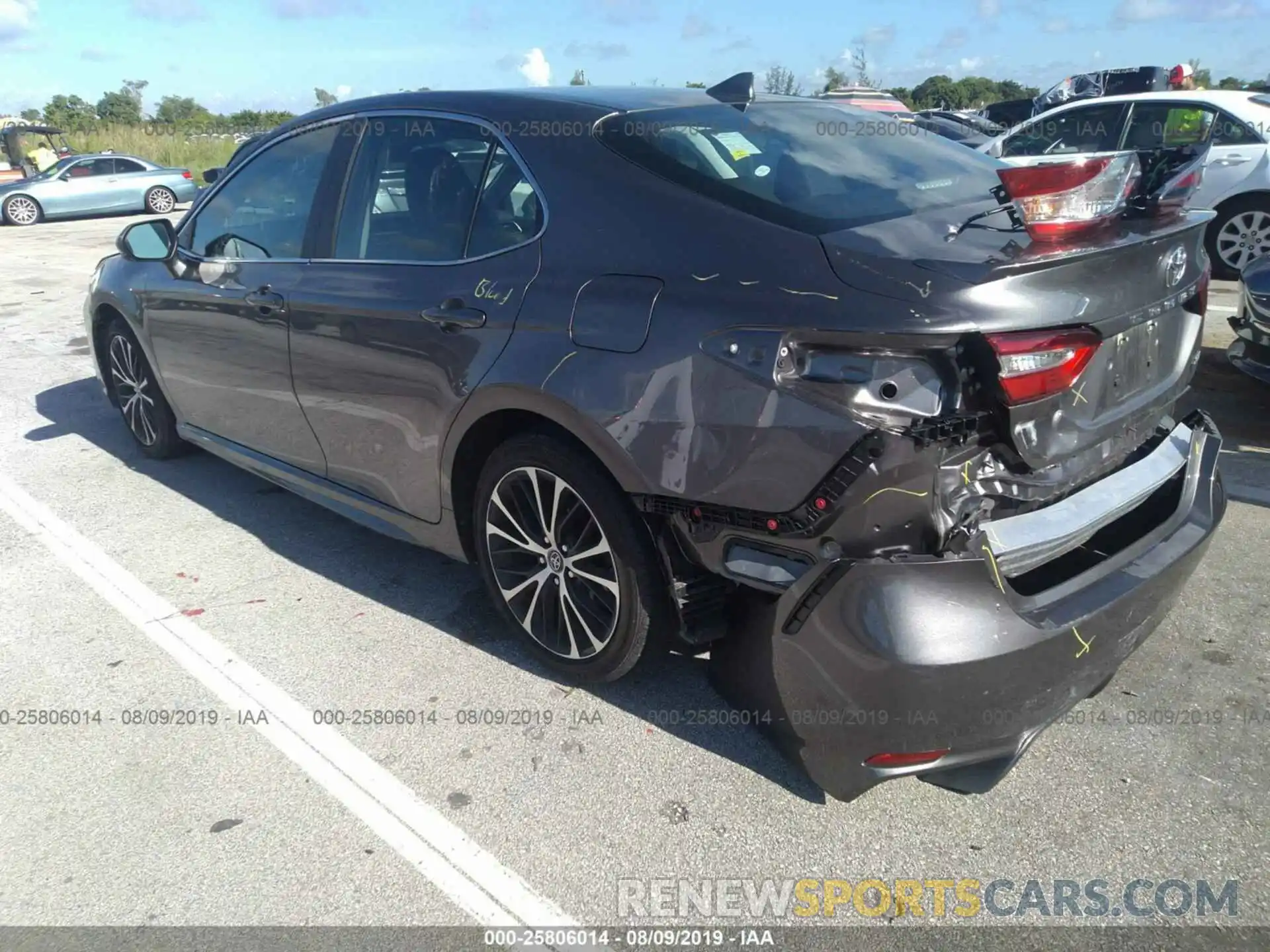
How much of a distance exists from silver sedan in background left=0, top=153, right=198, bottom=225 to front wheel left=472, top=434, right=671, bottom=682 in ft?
72.3

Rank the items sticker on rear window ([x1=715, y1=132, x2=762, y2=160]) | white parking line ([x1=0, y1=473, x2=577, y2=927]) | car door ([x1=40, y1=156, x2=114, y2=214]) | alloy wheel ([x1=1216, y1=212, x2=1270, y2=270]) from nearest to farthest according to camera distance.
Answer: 1. white parking line ([x1=0, y1=473, x2=577, y2=927])
2. sticker on rear window ([x1=715, y1=132, x2=762, y2=160])
3. alloy wheel ([x1=1216, y1=212, x2=1270, y2=270])
4. car door ([x1=40, y1=156, x2=114, y2=214])

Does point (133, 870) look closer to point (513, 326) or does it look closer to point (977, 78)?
point (513, 326)

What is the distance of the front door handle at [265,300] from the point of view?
12.4ft

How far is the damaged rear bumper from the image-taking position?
85.2 inches

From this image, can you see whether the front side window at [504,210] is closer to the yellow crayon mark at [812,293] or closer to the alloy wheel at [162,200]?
the yellow crayon mark at [812,293]

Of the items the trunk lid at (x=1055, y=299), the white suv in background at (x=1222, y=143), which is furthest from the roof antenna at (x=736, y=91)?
the white suv in background at (x=1222, y=143)

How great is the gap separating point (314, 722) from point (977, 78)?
192 ft

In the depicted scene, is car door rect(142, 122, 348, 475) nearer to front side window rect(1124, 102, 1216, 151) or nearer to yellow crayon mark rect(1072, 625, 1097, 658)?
yellow crayon mark rect(1072, 625, 1097, 658)

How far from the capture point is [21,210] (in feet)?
69.7

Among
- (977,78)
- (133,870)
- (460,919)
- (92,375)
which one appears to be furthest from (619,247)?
(977,78)

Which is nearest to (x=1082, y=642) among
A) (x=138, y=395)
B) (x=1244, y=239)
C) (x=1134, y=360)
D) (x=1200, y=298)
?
(x=1134, y=360)

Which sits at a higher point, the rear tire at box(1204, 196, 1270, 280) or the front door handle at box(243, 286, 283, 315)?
the front door handle at box(243, 286, 283, 315)

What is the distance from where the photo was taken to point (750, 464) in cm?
234

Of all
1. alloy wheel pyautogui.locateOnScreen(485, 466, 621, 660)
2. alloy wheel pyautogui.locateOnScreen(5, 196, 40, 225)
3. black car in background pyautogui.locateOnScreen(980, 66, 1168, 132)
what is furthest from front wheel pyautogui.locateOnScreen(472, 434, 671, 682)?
alloy wheel pyautogui.locateOnScreen(5, 196, 40, 225)
